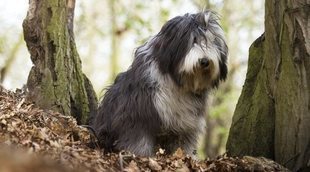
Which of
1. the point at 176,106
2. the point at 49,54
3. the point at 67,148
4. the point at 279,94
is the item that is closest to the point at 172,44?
the point at 176,106

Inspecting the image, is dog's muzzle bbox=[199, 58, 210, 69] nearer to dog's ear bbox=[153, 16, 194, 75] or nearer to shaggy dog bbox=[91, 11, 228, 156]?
shaggy dog bbox=[91, 11, 228, 156]

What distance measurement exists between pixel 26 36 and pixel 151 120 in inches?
60.0

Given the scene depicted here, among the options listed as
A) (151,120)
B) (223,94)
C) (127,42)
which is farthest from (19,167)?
(127,42)

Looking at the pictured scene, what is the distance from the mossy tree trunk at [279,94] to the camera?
4.32 meters

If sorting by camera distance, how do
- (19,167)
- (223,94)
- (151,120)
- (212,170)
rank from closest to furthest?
(19,167) → (212,170) → (151,120) → (223,94)

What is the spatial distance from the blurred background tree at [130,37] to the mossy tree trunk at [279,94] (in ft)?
24.5

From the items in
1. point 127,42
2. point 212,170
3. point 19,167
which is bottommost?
point 212,170

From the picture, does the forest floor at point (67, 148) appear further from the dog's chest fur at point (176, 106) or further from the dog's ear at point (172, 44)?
the dog's ear at point (172, 44)

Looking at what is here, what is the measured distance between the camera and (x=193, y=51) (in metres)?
4.92

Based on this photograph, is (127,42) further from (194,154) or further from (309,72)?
(309,72)

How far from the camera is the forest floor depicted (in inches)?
132

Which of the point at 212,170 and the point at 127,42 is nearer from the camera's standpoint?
the point at 212,170

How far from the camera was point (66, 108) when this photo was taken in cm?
548

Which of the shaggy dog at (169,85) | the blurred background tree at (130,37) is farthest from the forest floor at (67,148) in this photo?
the blurred background tree at (130,37)
